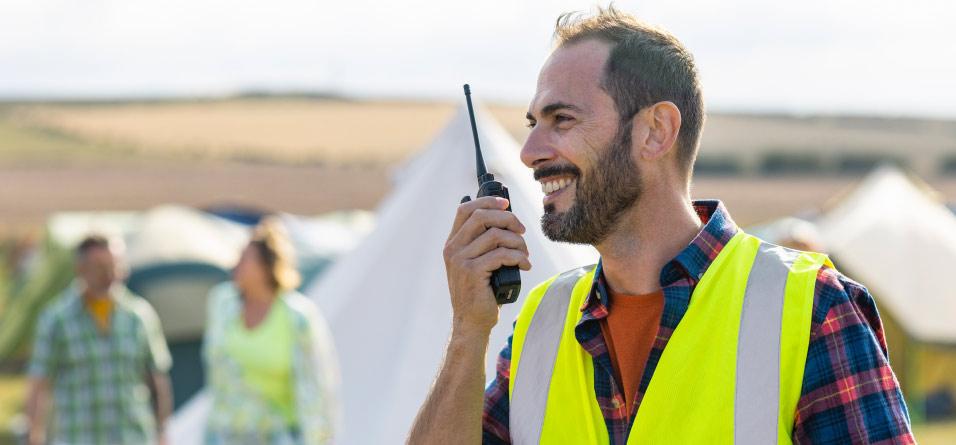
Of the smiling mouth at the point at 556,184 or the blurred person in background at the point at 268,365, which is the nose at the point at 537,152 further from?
the blurred person in background at the point at 268,365

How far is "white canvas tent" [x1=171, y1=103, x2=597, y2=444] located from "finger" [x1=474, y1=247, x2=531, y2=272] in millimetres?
2397

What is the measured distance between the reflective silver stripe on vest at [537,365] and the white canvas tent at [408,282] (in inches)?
86.1

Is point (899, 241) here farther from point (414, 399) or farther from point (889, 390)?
point (889, 390)

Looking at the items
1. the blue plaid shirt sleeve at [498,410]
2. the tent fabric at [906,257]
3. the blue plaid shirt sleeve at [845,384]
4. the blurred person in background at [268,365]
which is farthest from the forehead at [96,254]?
the tent fabric at [906,257]

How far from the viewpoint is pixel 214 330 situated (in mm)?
5613

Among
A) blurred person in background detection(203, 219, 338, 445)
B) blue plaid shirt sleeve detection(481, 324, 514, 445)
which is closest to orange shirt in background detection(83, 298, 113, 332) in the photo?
blurred person in background detection(203, 219, 338, 445)

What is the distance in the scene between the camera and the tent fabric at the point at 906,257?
485 inches

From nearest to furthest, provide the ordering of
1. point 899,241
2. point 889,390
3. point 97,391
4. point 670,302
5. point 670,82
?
point 889,390 → point 670,302 → point 670,82 → point 97,391 → point 899,241

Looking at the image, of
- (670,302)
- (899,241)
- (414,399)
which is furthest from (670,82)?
(899,241)

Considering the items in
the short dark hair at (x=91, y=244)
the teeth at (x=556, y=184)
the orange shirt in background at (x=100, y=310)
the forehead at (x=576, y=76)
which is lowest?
the orange shirt in background at (x=100, y=310)

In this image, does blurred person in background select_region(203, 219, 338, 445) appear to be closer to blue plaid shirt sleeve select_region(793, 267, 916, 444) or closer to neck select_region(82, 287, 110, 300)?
neck select_region(82, 287, 110, 300)

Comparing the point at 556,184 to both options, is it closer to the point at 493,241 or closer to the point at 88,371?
the point at 493,241

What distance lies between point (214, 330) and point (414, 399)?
1313 millimetres

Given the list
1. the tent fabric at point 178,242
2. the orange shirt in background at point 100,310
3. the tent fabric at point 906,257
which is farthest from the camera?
the tent fabric at point 178,242
